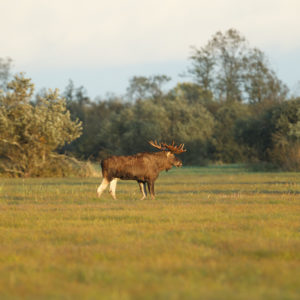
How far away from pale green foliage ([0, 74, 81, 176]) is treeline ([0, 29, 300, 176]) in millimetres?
59

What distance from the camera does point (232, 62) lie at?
78.9m

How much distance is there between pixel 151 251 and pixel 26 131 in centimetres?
2842

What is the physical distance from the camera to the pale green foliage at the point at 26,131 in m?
36.8

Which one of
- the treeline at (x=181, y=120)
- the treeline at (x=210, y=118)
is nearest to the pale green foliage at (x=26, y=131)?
the treeline at (x=181, y=120)

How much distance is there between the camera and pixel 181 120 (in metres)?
67.2

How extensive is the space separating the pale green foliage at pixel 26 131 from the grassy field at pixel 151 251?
65.3 feet

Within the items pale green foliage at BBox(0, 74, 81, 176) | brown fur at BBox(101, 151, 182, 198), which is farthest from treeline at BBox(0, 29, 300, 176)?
brown fur at BBox(101, 151, 182, 198)

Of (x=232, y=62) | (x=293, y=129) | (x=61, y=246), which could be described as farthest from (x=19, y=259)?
(x=232, y=62)

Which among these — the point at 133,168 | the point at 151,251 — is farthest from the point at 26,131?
the point at 151,251

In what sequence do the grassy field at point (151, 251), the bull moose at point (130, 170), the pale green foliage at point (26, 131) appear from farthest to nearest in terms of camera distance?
the pale green foliage at point (26, 131) < the bull moose at point (130, 170) < the grassy field at point (151, 251)

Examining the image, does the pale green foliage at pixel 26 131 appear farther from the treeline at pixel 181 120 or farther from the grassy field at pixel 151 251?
the grassy field at pixel 151 251

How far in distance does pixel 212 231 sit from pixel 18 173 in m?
27.0

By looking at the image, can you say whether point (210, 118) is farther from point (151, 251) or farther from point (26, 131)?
point (151, 251)

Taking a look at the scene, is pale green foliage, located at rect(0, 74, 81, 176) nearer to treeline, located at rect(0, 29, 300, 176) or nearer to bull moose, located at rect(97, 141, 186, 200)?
treeline, located at rect(0, 29, 300, 176)
